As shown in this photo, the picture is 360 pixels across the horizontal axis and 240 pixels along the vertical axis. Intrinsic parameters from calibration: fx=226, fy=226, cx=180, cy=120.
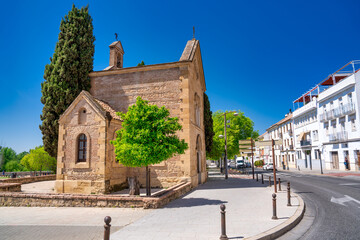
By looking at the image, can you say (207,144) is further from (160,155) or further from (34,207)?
(34,207)

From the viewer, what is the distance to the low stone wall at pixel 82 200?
31.9 ft

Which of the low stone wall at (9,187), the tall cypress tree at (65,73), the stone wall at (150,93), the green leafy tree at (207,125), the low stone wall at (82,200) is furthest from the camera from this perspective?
the green leafy tree at (207,125)

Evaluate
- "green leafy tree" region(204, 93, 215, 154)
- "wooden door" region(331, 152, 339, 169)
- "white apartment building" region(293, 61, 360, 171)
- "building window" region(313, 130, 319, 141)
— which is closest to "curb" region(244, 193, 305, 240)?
"green leafy tree" region(204, 93, 215, 154)

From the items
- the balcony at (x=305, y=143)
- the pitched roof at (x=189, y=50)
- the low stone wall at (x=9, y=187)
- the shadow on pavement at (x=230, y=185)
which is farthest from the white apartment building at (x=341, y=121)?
the low stone wall at (x=9, y=187)

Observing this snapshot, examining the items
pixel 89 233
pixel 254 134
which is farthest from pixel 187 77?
pixel 254 134

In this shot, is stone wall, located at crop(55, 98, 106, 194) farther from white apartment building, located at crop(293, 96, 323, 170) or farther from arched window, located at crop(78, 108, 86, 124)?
white apartment building, located at crop(293, 96, 323, 170)

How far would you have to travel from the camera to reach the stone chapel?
14477mm

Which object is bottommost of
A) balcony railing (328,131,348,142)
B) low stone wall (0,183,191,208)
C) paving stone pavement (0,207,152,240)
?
paving stone pavement (0,207,152,240)

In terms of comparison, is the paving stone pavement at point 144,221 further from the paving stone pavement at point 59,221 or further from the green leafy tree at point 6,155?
the green leafy tree at point 6,155

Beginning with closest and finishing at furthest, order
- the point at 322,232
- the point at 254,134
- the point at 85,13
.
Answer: the point at 322,232
the point at 85,13
the point at 254,134

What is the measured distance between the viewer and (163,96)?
17875 mm

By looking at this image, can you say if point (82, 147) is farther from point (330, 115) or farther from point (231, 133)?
point (330, 115)

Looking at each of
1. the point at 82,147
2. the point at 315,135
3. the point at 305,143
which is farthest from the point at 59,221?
the point at 305,143

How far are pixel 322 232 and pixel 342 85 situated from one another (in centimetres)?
3222
